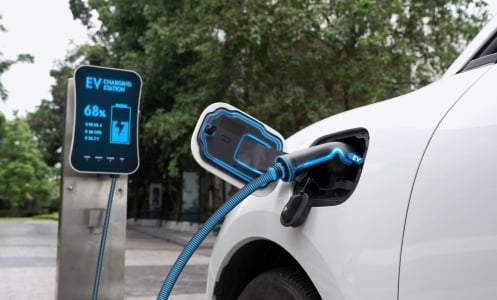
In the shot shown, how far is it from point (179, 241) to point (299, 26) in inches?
328

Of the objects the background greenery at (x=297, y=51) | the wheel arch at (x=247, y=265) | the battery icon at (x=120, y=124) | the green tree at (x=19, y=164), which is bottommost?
the green tree at (x=19, y=164)

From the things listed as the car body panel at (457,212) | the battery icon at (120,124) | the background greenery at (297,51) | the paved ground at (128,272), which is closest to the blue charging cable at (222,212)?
the car body panel at (457,212)

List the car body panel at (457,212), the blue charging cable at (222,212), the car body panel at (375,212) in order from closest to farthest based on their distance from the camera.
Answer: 1. the car body panel at (457,212)
2. the car body panel at (375,212)
3. the blue charging cable at (222,212)

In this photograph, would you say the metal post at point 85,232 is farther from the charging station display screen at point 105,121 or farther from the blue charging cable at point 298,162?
the blue charging cable at point 298,162

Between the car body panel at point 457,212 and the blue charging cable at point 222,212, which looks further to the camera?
the blue charging cable at point 222,212

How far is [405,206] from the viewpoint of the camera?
157 centimetres

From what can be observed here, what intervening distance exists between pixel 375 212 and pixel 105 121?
352 centimetres

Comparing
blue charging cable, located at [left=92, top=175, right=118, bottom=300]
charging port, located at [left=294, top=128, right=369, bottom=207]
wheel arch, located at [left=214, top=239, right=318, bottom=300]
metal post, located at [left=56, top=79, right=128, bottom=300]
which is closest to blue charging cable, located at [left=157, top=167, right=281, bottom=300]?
charging port, located at [left=294, top=128, right=369, bottom=207]

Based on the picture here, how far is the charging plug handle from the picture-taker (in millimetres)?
1843

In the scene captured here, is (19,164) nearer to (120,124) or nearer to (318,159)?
(120,124)

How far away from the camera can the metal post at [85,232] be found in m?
4.84

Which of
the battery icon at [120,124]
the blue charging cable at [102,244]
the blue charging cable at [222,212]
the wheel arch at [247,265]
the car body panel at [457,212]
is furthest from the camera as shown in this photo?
the battery icon at [120,124]

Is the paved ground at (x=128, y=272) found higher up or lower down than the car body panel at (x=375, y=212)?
lower down

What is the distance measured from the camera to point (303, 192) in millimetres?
1925
